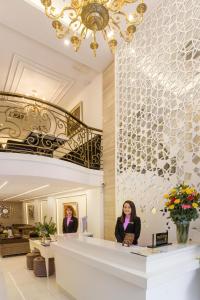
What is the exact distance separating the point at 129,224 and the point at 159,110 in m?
2.24

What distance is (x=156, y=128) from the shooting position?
4648 millimetres

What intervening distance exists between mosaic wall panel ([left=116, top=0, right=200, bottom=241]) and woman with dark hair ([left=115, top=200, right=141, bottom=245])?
1.78ft

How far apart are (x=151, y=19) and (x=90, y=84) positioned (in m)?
3.02

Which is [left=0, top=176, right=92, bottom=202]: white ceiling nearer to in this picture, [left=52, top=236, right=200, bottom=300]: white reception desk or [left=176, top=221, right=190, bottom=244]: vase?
[left=52, top=236, right=200, bottom=300]: white reception desk

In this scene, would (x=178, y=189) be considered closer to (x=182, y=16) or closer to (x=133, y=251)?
(x=133, y=251)

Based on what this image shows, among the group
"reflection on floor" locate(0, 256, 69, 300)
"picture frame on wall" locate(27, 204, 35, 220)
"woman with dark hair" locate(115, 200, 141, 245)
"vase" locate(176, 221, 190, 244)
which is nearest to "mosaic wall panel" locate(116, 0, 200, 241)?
"woman with dark hair" locate(115, 200, 141, 245)

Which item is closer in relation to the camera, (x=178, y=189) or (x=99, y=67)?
(x=178, y=189)

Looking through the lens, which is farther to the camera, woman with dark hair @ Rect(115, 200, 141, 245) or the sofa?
the sofa

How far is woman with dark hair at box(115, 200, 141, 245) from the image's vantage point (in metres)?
4.02

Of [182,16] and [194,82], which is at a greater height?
[182,16]

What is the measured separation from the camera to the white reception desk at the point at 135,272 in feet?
8.32

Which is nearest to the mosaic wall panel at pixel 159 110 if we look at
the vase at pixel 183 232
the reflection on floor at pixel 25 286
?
the vase at pixel 183 232

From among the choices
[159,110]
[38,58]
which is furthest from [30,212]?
[159,110]

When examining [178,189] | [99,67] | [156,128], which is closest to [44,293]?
[178,189]
